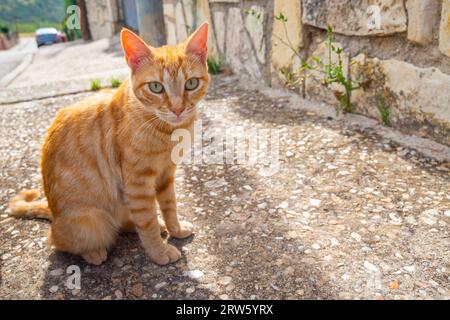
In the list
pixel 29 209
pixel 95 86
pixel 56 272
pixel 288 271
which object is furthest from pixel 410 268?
pixel 95 86

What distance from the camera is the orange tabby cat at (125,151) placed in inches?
70.9

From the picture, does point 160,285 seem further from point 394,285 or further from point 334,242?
point 394,285

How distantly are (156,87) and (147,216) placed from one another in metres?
0.60

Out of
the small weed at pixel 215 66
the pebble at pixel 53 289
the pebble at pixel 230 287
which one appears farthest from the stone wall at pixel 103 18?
the pebble at pixel 230 287

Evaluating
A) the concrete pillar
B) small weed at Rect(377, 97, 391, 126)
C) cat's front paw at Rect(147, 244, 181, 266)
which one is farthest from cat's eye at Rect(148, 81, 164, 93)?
the concrete pillar

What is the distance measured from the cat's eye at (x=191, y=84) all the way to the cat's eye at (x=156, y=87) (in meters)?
0.11

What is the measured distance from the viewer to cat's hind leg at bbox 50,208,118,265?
1.88 metres

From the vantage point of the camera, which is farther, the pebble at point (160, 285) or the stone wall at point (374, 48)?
the stone wall at point (374, 48)

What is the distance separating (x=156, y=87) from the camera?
1802 mm

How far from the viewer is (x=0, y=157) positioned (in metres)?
3.19

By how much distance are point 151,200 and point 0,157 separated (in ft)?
6.50

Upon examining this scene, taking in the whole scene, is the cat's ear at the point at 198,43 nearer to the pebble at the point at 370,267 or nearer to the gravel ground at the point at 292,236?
the gravel ground at the point at 292,236

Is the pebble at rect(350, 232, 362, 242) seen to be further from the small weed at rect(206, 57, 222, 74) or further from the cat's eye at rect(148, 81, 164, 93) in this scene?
the small weed at rect(206, 57, 222, 74)

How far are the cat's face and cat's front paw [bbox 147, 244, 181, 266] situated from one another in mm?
616
